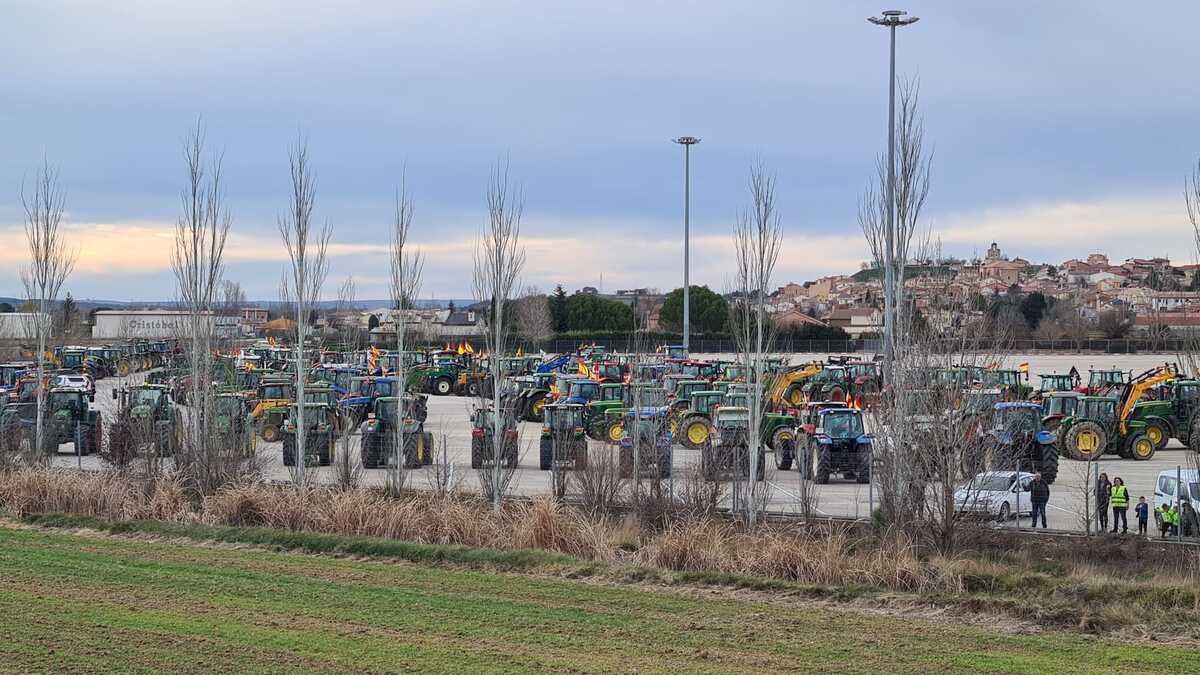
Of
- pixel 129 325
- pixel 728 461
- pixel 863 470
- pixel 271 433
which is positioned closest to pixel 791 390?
pixel 863 470

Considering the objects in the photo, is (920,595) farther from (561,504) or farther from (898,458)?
(561,504)

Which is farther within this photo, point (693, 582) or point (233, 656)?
point (693, 582)

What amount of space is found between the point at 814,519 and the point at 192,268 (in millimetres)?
12969

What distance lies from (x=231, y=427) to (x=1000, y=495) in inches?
544

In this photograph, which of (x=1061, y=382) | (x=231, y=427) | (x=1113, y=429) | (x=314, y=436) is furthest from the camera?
(x=1061, y=382)

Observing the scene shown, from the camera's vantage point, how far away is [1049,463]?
83.7 ft

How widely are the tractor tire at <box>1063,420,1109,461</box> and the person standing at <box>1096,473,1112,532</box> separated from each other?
972 cm

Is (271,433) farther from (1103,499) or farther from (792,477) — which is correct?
(1103,499)

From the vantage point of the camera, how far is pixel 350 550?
16.9 m

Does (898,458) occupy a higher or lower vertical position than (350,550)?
higher

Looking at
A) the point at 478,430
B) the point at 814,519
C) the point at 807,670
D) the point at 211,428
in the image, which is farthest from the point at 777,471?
the point at 807,670

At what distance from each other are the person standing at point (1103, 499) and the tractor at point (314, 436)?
14.4 m

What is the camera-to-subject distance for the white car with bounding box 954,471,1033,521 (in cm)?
1736

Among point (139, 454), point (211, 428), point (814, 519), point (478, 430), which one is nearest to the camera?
point (814, 519)
